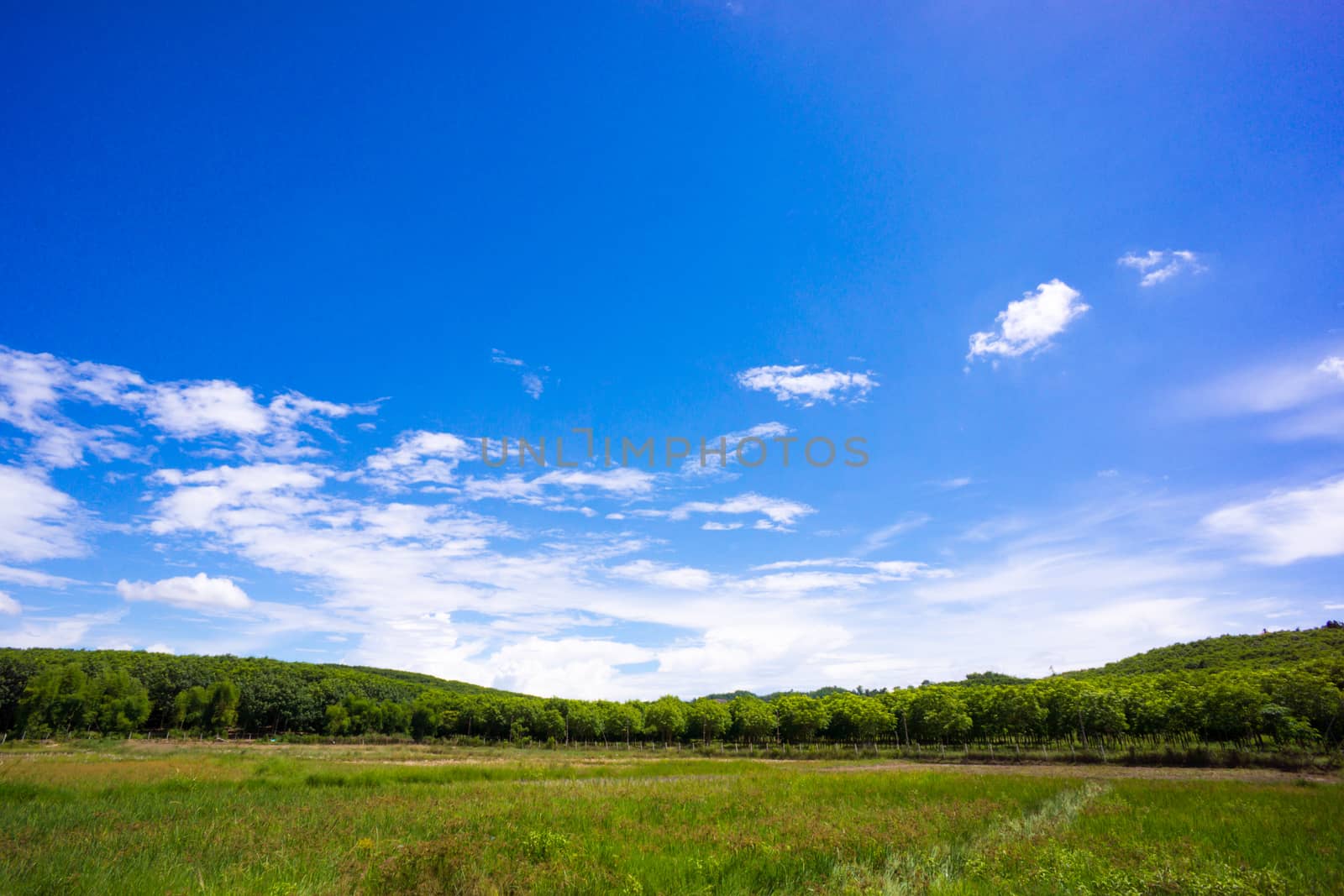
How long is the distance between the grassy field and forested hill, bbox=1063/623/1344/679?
8846 cm

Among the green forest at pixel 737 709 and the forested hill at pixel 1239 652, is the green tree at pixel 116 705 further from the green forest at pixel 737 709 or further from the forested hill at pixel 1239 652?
the forested hill at pixel 1239 652

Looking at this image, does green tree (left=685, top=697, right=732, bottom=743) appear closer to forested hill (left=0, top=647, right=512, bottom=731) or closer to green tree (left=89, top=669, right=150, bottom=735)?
forested hill (left=0, top=647, right=512, bottom=731)

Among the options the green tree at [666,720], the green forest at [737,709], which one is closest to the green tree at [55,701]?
the green forest at [737,709]

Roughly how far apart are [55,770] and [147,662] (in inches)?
4572

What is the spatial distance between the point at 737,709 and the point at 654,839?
3788 inches

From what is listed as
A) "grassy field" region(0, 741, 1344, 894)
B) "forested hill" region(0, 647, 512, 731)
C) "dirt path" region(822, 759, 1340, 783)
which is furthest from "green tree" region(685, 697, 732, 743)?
"grassy field" region(0, 741, 1344, 894)

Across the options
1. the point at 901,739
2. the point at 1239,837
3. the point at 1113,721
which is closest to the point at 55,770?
the point at 1239,837

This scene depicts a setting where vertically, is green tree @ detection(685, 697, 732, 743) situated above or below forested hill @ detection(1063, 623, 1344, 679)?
below

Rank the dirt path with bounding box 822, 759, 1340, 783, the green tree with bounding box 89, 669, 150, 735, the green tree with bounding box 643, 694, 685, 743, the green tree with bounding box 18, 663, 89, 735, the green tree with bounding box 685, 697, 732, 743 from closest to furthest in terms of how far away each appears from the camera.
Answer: the dirt path with bounding box 822, 759, 1340, 783, the green tree with bounding box 18, 663, 89, 735, the green tree with bounding box 89, 669, 150, 735, the green tree with bounding box 643, 694, 685, 743, the green tree with bounding box 685, 697, 732, 743

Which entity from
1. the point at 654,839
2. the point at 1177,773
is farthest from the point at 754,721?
the point at 654,839

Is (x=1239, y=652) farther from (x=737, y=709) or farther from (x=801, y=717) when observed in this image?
(x=737, y=709)

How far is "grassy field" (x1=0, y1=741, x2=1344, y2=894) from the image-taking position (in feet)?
31.9

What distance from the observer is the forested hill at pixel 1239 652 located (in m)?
92.6

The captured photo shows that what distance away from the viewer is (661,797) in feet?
68.6
